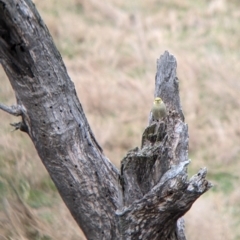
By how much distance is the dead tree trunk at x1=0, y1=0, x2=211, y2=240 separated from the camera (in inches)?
74.5

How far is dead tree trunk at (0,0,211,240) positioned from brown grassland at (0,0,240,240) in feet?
2.34

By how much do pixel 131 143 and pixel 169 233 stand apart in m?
3.22

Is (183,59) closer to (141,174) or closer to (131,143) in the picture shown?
(131,143)

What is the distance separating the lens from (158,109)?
2252 millimetres

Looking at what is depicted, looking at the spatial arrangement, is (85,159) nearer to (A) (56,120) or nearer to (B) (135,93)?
(A) (56,120)

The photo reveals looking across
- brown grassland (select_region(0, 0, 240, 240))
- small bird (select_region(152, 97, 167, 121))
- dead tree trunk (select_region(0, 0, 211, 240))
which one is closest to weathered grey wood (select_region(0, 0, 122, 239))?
dead tree trunk (select_region(0, 0, 211, 240))

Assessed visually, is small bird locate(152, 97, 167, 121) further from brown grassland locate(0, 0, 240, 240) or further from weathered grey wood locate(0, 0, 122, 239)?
brown grassland locate(0, 0, 240, 240)

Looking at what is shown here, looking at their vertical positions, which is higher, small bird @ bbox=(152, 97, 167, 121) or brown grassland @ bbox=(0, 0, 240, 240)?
brown grassland @ bbox=(0, 0, 240, 240)

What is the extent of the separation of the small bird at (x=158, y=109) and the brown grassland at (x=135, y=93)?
2.78ft

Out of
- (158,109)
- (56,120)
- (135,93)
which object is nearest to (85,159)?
(56,120)

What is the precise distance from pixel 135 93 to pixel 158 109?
392 cm

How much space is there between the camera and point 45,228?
2900 mm

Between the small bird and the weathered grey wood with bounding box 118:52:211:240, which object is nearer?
the weathered grey wood with bounding box 118:52:211:240

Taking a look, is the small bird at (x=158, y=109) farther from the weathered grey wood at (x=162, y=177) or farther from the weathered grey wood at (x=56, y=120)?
the weathered grey wood at (x=56, y=120)
